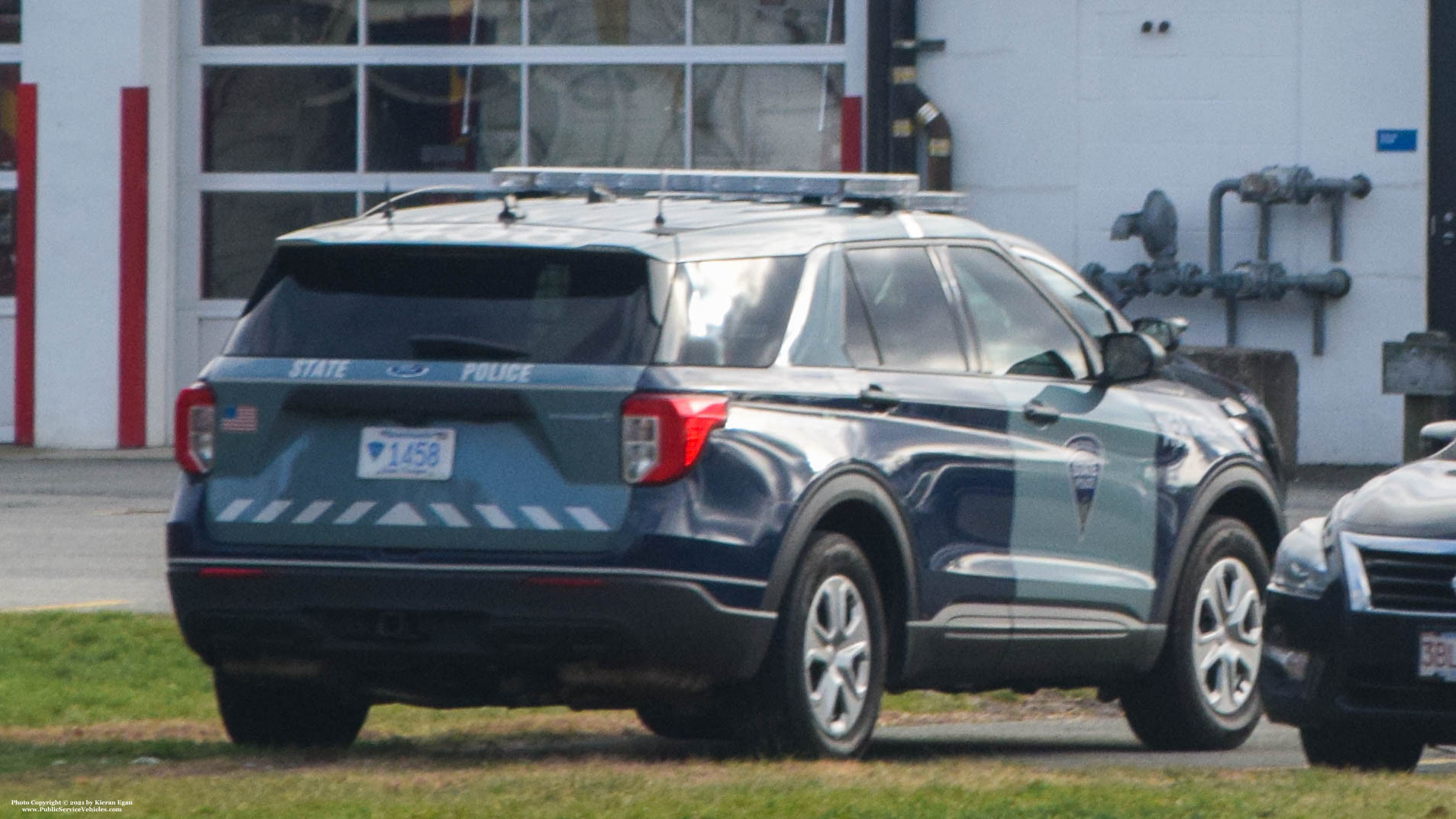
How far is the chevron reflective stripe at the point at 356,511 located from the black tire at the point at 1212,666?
2.94m

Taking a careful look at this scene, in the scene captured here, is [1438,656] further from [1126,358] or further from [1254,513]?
[1254,513]

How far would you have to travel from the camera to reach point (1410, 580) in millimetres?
7641

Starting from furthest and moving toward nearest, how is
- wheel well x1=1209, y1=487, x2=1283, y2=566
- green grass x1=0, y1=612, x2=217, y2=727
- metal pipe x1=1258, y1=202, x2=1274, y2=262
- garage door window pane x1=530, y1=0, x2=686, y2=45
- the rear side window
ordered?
garage door window pane x1=530, y1=0, x2=686, y2=45
metal pipe x1=1258, y1=202, x2=1274, y2=262
green grass x1=0, y1=612, x2=217, y2=727
wheel well x1=1209, y1=487, x2=1283, y2=566
the rear side window

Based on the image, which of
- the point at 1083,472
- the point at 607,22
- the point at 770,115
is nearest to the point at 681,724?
the point at 1083,472

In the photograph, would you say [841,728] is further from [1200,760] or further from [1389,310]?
[1389,310]

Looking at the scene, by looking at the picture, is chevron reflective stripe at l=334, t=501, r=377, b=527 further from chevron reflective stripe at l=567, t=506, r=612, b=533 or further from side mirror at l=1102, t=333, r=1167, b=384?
side mirror at l=1102, t=333, r=1167, b=384

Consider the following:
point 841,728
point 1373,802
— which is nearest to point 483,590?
point 841,728

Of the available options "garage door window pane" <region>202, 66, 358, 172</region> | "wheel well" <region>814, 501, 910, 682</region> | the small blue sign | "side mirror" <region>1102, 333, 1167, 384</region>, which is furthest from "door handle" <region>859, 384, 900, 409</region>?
"garage door window pane" <region>202, 66, 358, 172</region>

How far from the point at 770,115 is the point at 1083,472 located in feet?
46.9

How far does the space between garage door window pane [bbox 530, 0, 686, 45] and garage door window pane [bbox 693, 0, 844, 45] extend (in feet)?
0.71

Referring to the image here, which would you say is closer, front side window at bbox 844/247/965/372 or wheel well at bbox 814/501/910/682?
wheel well at bbox 814/501/910/682

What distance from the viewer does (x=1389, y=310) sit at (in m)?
21.1

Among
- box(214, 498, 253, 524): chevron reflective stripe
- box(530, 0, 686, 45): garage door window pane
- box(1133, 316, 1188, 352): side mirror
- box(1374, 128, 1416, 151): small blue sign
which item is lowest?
box(214, 498, 253, 524): chevron reflective stripe

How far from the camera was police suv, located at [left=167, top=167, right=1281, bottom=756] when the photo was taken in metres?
7.24
